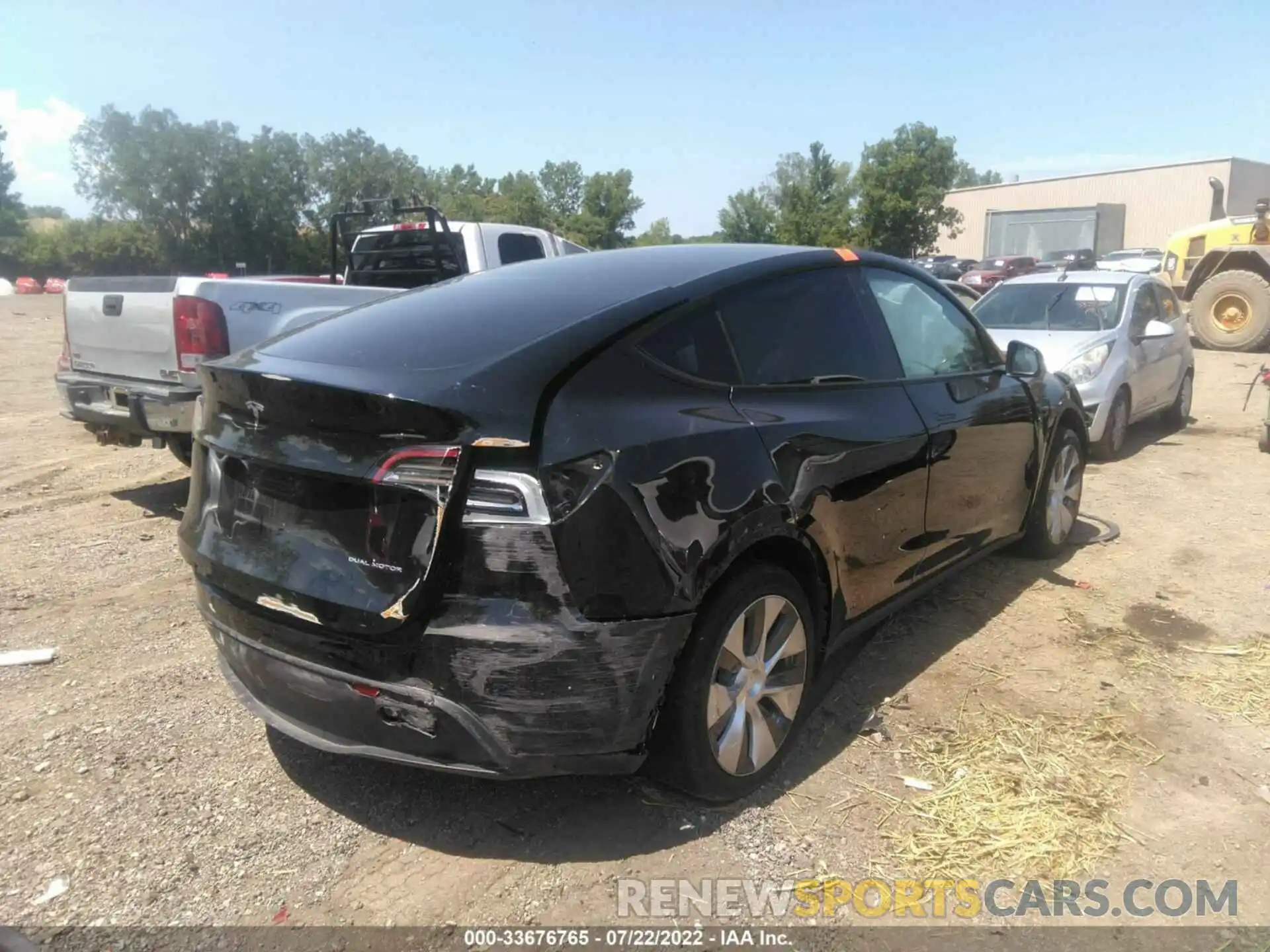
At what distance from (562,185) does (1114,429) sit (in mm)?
71495

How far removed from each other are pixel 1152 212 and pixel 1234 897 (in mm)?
56725

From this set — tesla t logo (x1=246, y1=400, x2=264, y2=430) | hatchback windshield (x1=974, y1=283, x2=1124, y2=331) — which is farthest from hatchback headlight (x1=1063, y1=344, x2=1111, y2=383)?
tesla t logo (x1=246, y1=400, x2=264, y2=430)

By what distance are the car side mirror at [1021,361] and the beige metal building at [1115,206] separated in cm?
4454

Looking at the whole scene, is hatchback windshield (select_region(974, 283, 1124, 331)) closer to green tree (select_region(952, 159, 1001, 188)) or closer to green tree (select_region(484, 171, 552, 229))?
green tree (select_region(484, 171, 552, 229))

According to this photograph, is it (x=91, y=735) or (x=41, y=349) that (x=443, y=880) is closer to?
(x=91, y=735)

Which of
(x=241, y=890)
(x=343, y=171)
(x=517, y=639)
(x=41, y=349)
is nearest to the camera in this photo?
(x=517, y=639)

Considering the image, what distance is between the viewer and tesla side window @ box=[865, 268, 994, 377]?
395cm

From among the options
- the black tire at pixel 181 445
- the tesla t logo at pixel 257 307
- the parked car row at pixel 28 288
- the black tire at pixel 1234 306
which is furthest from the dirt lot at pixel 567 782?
the parked car row at pixel 28 288

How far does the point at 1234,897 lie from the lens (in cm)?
265

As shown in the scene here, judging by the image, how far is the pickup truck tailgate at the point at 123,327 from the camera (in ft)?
18.2

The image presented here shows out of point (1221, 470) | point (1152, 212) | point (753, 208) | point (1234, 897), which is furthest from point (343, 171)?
point (1234, 897)

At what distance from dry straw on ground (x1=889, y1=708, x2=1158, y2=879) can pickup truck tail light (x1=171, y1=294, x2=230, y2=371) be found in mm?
4407

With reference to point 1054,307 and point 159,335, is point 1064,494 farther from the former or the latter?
point 159,335

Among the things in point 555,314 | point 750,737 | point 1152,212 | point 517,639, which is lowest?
point 750,737
